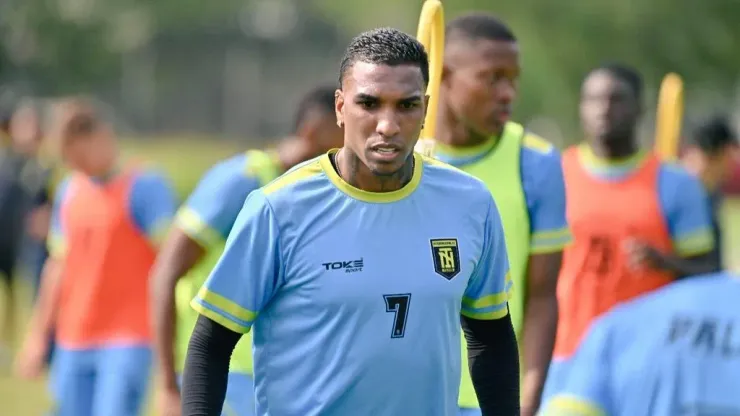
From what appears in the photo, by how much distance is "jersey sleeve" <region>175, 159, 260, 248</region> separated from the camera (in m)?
6.70

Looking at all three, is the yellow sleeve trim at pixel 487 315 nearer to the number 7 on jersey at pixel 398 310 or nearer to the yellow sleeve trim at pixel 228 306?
the number 7 on jersey at pixel 398 310

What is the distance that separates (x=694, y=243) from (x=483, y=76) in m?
2.54

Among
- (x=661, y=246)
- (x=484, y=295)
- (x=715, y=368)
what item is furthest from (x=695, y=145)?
(x=715, y=368)

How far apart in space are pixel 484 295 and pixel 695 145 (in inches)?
283

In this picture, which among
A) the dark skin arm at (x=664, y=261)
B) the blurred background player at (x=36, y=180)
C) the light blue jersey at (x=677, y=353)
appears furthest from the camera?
the blurred background player at (x=36, y=180)

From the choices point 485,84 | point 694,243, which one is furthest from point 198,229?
point 694,243

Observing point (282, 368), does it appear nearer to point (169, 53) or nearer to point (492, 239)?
point (492, 239)

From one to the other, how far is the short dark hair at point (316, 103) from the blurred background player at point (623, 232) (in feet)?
4.93

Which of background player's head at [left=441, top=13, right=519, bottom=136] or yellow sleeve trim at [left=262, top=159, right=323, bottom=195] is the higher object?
background player's head at [left=441, top=13, right=519, bottom=136]

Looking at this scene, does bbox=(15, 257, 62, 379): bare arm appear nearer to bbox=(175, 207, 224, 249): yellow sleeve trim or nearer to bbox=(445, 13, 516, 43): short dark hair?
bbox=(175, 207, 224, 249): yellow sleeve trim

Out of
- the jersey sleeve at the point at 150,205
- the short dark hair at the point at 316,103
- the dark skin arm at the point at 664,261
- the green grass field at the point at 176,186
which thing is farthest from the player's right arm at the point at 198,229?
the green grass field at the point at 176,186

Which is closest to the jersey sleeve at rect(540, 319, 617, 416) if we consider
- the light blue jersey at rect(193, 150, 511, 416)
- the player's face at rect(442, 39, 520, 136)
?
the light blue jersey at rect(193, 150, 511, 416)

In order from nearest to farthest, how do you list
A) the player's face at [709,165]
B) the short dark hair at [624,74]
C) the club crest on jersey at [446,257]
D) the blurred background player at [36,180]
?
the club crest on jersey at [446,257] → the short dark hair at [624,74] → the player's face at [709,165] → the blurred background player at [36,180]

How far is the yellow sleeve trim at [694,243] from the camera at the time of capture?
27.8 ft
